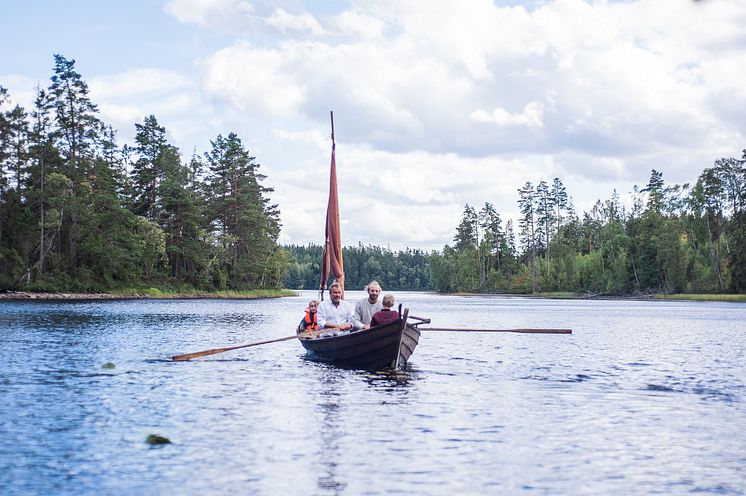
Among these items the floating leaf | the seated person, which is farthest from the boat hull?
the floating leaf

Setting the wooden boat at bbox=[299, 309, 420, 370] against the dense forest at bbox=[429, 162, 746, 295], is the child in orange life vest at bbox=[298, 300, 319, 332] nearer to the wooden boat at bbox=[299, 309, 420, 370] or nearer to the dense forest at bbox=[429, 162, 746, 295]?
the wooden boat at bbox=[299, 309, 420, 370]

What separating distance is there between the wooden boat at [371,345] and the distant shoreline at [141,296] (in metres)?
58.6

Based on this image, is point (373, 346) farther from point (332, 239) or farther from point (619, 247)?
point (619, 247)

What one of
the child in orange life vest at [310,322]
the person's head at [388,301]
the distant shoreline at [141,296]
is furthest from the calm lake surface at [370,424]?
the distant shoreline at [141,296]

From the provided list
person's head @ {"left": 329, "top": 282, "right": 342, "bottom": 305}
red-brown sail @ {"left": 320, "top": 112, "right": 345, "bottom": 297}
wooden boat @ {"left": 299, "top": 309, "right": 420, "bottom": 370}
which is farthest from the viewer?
red-brown sail @ {"left": 320, "top": 112, "right": 345, "bottom": 297}

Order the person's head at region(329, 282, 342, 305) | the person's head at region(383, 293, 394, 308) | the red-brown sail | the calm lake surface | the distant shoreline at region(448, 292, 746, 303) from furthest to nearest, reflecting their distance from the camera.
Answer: the distant shoreline at region(448, 292, 746, 303) < the red-brown sail < the person's head at region(329, 282, 342, 305) < the person's head at region(383, 293, 394, 308) < the calm lake surface

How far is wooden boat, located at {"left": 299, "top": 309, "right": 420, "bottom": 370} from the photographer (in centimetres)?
2069

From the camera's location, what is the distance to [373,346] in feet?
70.3

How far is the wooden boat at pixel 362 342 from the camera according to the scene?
2075 centimetres

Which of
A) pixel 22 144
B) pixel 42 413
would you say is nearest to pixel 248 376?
pixel 42 413

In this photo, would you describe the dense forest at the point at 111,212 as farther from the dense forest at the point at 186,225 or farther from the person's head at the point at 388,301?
the person's head at the point at 388,301

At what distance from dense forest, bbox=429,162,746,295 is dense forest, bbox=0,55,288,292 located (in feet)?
189

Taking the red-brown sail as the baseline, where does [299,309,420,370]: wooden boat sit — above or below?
below

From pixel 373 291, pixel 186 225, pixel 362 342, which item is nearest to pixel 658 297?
pixel 186 225
